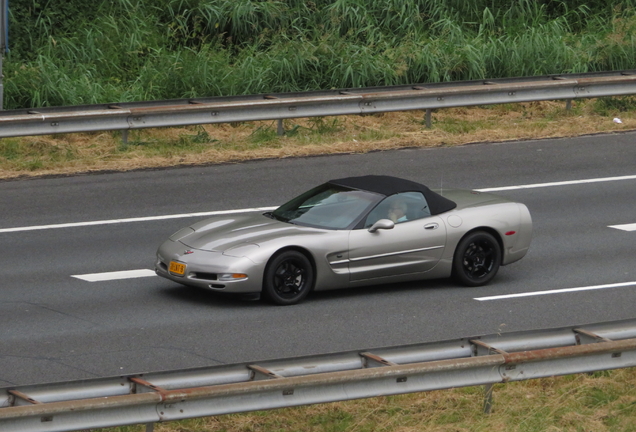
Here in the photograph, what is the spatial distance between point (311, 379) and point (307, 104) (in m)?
11.0

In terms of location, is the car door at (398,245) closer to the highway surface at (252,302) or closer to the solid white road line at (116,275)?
the highway surface at (252,302)

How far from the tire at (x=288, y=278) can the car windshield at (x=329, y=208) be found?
1.82 ft

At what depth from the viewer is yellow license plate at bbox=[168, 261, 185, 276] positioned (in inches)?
433

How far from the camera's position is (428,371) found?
7.57 metres

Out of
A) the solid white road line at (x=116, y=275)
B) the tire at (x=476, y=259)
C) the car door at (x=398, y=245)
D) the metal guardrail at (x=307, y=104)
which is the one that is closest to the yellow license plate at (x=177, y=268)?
the solid white road line at (x=116, y=275)

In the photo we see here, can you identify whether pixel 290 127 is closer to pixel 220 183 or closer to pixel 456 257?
pixel 220 183

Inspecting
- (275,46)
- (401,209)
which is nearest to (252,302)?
(401,209)

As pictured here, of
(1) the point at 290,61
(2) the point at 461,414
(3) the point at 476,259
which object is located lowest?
(2) the point at 461,414

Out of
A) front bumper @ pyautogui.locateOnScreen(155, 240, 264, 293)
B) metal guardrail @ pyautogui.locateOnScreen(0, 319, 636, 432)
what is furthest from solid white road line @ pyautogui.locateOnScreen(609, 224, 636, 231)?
metal guardrail @ pyautogui.locateOnScreen(0, 319, 636, 432)

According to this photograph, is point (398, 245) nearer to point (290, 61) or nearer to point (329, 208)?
point (329, 208)

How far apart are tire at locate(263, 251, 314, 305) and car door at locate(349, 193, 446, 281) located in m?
0.48

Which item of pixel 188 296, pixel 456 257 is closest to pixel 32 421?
pixel 188 296

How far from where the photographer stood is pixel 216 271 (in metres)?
10.8

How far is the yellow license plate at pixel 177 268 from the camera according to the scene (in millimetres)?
11000
